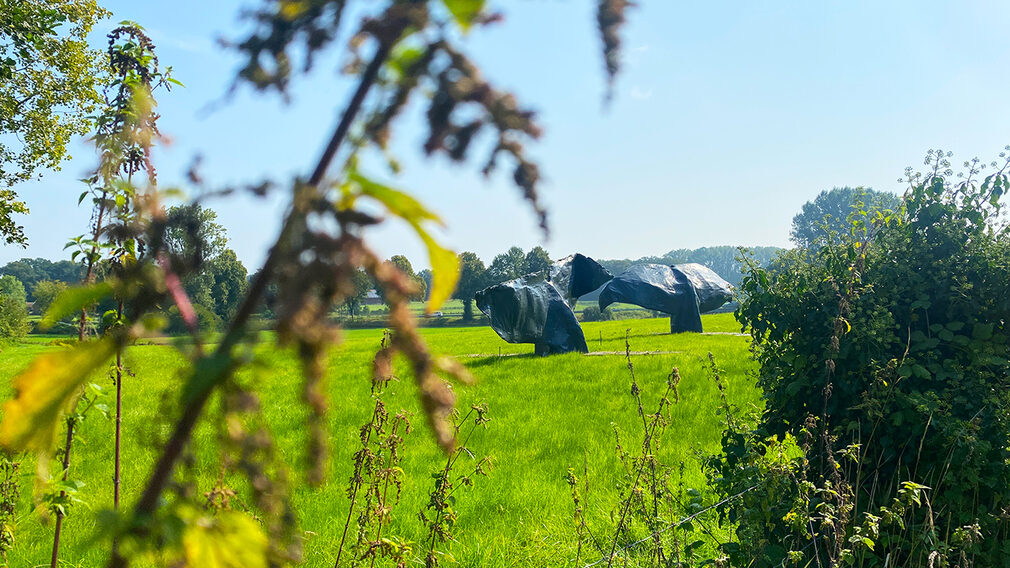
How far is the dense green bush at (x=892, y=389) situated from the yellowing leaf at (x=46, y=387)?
3477 mm

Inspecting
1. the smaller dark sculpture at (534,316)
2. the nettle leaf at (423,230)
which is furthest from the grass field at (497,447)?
the smaller dark sculpture at (534,316)

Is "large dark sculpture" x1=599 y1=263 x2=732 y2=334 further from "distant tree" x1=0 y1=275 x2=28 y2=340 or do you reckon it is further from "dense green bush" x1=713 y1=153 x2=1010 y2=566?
"dense green bush" x1=713 y1=153 x2=1010 y2=566

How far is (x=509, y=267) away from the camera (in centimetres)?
6003

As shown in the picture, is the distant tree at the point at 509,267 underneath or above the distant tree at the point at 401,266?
above

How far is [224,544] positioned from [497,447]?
27.2 feet

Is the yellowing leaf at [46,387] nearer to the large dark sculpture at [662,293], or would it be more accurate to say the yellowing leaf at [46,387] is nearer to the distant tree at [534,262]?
the large dark sculpture at [662,293]

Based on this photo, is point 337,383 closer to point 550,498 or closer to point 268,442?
point 550,498

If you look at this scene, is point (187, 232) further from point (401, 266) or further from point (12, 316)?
point (12, 316)

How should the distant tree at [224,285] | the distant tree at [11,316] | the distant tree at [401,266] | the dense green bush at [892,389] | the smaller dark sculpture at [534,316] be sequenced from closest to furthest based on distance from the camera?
1. the distant tree at [401,266]
2. the distant tree at [224,285]
3. the dense green bush at [892,389]
4. the distant tree at [11,316]
5. the smaller dark sculpture at [534,316]

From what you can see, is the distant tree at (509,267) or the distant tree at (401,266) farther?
the distant tree at (509,267)

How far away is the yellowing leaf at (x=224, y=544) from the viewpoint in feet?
1.55

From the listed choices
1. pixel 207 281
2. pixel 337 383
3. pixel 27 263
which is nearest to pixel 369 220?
pixel 207 281

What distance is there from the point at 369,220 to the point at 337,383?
48.6 feet

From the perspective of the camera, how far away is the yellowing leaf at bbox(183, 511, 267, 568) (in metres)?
0.47
